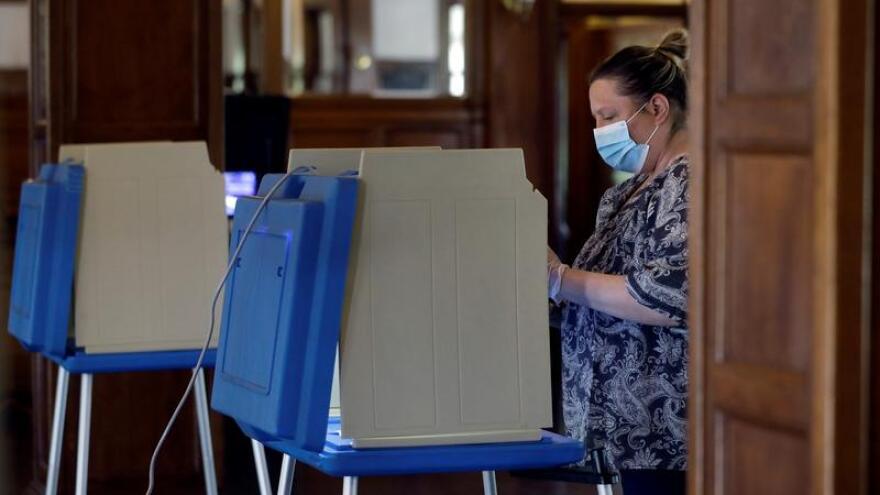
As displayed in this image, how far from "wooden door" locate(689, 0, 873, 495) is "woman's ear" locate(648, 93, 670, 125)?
80 centimetres

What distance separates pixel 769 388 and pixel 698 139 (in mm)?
309

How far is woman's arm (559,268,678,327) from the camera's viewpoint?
249cm

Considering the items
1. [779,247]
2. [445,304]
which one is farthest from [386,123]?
[779,247]

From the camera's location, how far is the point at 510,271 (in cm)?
215

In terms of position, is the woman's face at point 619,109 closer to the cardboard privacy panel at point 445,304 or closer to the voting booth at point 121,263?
the cardboard privacy panel at point 445,304

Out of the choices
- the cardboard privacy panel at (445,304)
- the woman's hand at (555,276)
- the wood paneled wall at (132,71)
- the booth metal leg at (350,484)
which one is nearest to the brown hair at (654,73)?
the woman's hand at (555,276)

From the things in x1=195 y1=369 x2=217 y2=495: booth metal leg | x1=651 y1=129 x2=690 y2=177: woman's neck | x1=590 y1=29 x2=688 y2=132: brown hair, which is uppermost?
x1=590 y1=29 x2=688 y2=132: brown hair

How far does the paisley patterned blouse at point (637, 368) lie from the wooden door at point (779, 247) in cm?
64

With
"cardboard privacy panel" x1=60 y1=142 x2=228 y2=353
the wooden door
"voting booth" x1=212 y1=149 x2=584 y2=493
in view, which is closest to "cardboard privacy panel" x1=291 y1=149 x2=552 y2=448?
"voting booth" x1=212 y1=149 x2=584 y2=493

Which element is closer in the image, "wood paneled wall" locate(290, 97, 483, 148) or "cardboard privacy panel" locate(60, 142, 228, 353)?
"cardboard privacy panel" locate(60, 142, 228, 353)

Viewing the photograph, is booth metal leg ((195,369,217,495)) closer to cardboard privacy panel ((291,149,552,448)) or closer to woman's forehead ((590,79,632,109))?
woman's forehead ((590,79,632,109))

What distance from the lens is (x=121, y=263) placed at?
3.24 m

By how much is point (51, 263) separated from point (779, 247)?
182cm

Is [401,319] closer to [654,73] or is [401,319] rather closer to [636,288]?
[636,288]
